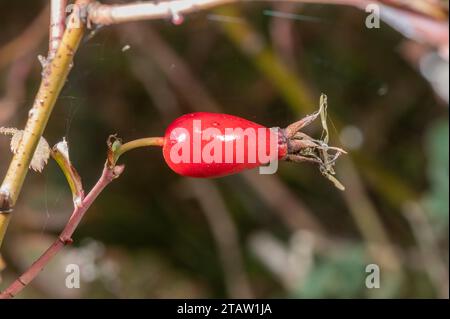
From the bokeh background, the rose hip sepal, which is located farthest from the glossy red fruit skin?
the bokeh background

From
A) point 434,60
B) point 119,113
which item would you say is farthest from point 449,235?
point 119,113

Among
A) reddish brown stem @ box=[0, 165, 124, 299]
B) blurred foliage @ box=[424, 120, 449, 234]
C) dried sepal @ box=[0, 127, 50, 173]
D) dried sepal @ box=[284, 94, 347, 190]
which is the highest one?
blurred foliage @ box=[424, 120, 449, 234]

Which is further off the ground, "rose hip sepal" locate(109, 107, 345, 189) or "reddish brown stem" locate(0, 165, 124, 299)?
"rose hip sepal" locate(109, 107, 345, 189)

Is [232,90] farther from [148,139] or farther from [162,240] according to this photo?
[148,139]

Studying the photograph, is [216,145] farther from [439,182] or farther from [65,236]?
[439,182]

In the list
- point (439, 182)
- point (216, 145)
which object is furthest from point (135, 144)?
point (439, 182)

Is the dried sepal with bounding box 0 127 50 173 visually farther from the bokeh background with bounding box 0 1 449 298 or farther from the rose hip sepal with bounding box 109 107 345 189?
the bokeh background with bounding box 0 1 449 298
